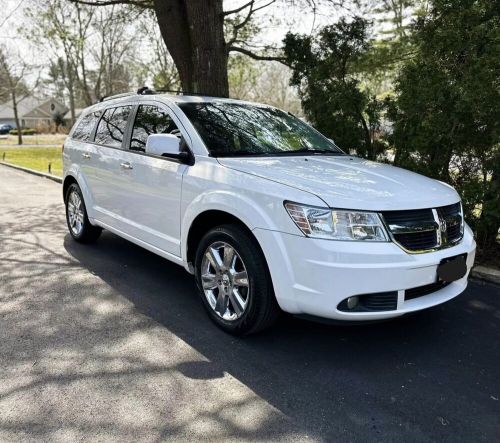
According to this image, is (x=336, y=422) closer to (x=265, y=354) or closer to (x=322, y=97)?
(x=265, y=354)

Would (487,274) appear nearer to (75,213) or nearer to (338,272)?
(338,272)

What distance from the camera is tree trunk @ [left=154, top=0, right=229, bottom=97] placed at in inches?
328

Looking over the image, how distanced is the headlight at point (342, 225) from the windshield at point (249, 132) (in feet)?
3.89

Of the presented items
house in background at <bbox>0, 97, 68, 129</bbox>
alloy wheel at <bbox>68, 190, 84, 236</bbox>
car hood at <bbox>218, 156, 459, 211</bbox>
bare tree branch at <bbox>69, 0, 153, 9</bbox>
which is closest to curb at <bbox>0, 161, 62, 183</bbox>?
bare tree branch at <bbox>69, 0, 153, 9</bbox>

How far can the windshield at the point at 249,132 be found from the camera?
4141 mm

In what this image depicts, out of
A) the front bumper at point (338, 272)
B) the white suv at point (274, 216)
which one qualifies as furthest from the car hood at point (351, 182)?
the front bumper at point (338, 272)

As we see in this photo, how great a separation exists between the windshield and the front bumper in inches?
46.2

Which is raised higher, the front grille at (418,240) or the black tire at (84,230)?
the front grille at (418,240)

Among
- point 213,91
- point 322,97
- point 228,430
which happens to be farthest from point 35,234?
point 228,430

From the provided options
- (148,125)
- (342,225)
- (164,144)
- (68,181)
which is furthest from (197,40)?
(342,225)

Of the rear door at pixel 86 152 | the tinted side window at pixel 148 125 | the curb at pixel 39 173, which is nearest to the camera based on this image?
the tinted side window at pixel 148 125

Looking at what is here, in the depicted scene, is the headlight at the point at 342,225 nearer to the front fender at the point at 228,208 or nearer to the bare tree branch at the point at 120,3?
the front fender at the point at 228,208

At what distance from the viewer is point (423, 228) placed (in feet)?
10.6

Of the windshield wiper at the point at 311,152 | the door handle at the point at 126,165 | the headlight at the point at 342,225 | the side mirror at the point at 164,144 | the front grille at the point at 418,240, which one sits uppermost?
the side mirror at the point at 164,144
